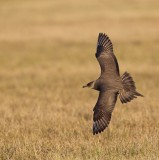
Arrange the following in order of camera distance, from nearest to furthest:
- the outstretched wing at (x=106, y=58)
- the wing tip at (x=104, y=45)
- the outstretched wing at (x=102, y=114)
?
the outstretched wing at (x=102, y=114) → the outstretched wing at (x=106, y=58) → the wing tip at (x=104, y=45)

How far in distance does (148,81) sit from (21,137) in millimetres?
8714

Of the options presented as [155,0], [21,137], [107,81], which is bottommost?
[21,137]

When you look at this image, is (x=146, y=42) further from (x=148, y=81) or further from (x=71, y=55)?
(x=148, y=81)

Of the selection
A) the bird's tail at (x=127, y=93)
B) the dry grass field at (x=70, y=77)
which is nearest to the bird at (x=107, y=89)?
the bird's tail at (x=127, y=93)

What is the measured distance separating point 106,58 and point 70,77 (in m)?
9.48

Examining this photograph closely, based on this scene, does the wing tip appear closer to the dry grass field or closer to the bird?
the bird

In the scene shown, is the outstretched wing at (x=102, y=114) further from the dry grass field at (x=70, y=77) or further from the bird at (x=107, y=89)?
the dry grass field at (x=70, y=77)

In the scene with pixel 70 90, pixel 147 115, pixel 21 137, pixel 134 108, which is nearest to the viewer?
pixel 21 137

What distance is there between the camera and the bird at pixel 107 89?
782 centimetres

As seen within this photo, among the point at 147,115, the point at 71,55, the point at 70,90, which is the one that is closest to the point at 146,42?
the point at 71,55

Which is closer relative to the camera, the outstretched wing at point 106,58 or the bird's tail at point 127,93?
the bird's tail at point 127,93

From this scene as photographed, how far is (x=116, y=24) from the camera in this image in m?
32.5

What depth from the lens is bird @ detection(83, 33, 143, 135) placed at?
782 cm

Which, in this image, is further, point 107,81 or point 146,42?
point 146,42
